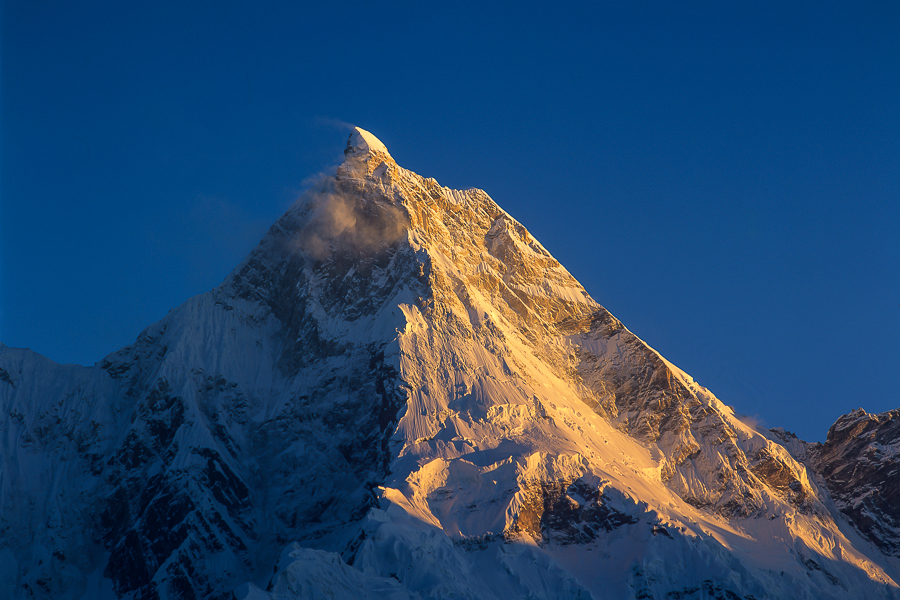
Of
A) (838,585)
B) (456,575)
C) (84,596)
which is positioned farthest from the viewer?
(84,596)

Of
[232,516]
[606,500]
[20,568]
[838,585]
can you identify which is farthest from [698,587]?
[20,568]

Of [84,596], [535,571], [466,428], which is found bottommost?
[84,596]

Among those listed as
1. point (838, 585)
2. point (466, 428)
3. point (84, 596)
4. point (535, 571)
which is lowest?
point (84, 596)

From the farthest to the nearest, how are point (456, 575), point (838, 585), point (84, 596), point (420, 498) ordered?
point (84, 596)
point (838, 585)
point (420, 498)
point (456, 575)

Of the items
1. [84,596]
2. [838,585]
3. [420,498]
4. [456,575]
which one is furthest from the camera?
[84,596]

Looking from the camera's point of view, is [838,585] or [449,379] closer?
[838,585]

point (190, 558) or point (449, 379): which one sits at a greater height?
point (449, 379)

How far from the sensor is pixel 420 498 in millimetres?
166500

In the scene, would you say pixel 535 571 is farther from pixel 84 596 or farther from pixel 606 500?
pixel 84 596

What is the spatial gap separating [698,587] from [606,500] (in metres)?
20.3

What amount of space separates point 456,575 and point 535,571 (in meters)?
14.2

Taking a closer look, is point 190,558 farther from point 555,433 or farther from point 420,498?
point 555,433

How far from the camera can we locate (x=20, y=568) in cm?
19712

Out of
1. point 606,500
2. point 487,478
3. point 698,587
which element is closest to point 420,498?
point 487,478
